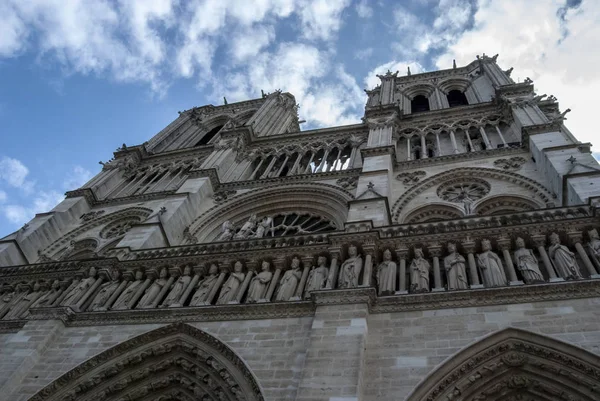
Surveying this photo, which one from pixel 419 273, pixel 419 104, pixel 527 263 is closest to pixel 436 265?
pixel 419 273

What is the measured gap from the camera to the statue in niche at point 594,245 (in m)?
9.02

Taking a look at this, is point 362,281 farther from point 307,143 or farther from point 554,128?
point 307,143

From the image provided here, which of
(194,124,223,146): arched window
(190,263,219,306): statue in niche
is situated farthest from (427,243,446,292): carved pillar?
(194,124,223,146): arched window

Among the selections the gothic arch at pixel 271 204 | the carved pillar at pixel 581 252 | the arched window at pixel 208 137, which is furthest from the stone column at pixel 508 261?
the arched window at pixel 208 137

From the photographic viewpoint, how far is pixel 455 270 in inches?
375

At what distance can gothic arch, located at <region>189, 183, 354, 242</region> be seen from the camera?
16.4 m

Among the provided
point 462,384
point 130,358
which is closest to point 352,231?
point 462,384

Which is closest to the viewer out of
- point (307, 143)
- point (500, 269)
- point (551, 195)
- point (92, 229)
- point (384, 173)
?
point (500, 269)

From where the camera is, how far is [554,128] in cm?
1555

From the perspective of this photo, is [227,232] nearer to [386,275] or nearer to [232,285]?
[232,285]

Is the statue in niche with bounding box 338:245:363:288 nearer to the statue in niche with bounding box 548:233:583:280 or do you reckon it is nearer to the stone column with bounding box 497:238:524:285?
the stone column with bounding box 497:238:524:285

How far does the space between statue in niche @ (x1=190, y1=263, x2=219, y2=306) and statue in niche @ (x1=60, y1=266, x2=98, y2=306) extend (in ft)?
8.96

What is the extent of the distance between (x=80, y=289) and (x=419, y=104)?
1956cm

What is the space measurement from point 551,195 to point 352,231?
572 centimetres
